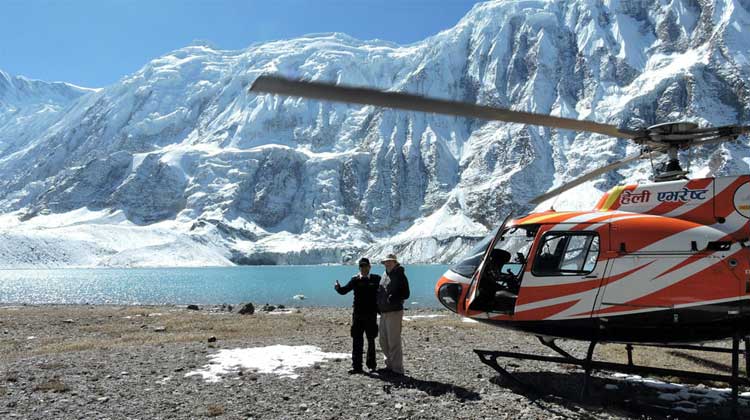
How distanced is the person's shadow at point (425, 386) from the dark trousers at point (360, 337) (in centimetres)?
36

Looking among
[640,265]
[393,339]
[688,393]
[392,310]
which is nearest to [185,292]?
[393,339]

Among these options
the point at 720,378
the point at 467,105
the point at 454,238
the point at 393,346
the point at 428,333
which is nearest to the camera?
the point at 467,105

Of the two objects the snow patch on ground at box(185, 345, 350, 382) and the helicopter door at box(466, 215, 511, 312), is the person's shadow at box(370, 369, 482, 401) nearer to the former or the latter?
the helicopter door at box(466, 215, 511, 312)

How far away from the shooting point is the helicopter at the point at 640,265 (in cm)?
712

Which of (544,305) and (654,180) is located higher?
(654,180)

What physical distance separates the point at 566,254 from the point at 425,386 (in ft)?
9.85

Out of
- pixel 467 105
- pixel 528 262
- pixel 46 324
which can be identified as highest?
pixel 467 105

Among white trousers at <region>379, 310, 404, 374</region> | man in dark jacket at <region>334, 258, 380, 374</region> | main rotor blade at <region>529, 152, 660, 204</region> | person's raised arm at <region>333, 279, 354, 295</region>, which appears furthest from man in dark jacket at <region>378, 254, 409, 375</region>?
main rotor blade at <region>529, 152, 660, 204</region>

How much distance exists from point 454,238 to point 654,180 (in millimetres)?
165341

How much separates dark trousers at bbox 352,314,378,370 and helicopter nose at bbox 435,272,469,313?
1.32 meters

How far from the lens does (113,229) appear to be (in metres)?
174

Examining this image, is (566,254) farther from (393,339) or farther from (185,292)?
(185,292)

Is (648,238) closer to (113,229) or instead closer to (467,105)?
(467,105)

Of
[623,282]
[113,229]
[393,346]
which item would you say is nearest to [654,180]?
[623,282]
